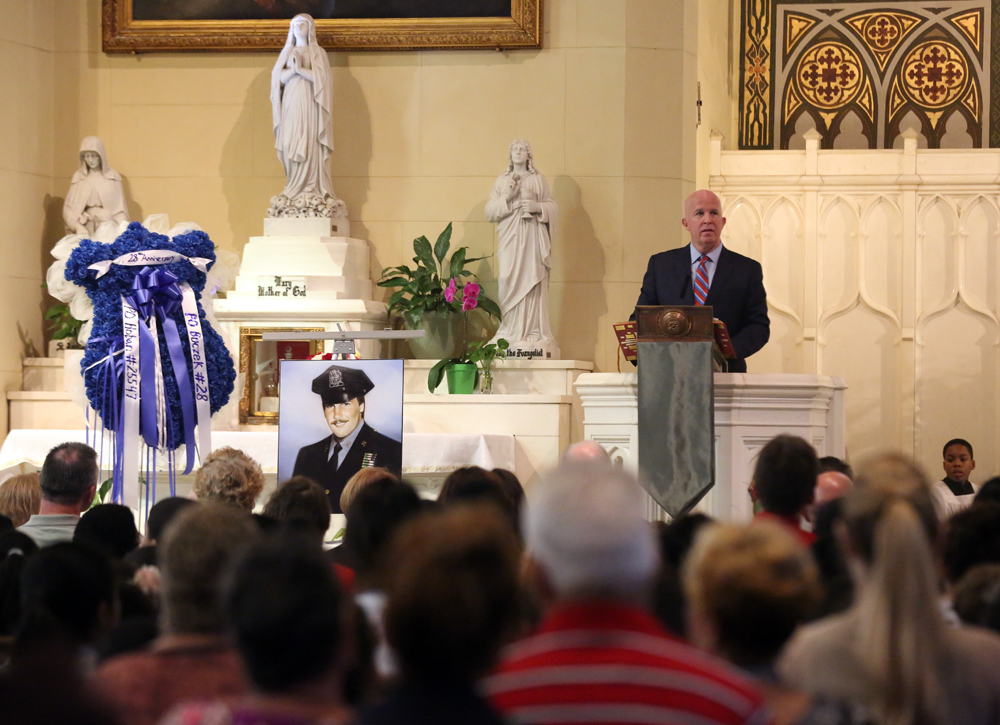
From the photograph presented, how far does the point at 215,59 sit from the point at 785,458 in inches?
300

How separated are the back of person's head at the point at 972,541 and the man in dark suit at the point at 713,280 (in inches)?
116

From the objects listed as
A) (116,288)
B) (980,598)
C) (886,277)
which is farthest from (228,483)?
(886,277)

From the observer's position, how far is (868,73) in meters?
11.1

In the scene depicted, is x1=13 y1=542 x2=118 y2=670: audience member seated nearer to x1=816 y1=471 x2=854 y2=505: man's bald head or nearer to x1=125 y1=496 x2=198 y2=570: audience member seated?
x1=125 y1=496 x2=198 y2=570: audience member seated

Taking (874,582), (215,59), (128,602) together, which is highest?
(215,59)

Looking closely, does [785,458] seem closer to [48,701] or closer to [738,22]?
[48,701]

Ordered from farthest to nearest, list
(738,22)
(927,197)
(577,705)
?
(738,22)
(927,197)
(577,705)

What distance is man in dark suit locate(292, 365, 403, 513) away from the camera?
18.8 feet

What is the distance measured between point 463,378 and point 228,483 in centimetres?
445

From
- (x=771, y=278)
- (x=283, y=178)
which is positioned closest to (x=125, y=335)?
(x=283, y=178)

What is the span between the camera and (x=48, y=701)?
1.41m

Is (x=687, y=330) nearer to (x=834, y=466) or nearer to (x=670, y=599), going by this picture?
(x=834, y=466)

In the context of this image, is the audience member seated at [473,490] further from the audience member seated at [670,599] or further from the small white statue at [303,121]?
the small white statue at [303,121]

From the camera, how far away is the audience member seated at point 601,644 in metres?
1.71
